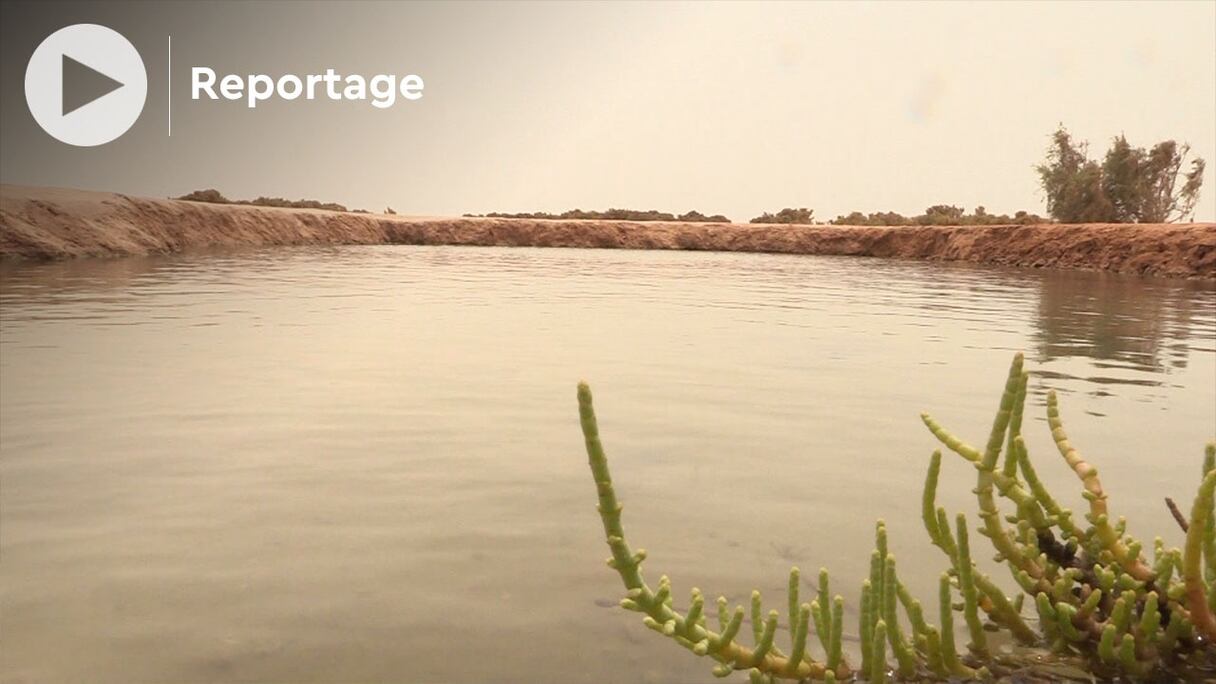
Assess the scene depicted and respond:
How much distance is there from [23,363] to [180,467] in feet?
11.1

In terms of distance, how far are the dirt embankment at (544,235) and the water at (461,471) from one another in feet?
42.5

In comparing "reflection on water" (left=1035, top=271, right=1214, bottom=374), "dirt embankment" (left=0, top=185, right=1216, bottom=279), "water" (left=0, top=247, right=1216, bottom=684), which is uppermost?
"dirt embankment" (left=0, top=185, right=1216, bottom=279)

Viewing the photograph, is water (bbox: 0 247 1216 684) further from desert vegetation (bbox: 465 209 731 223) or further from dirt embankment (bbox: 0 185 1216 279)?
desert vegetation (bbox: 465 209 731 223)

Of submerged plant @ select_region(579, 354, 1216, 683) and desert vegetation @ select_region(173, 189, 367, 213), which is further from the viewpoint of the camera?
desert vegetation @ select_region(173, 189, 367, 213)

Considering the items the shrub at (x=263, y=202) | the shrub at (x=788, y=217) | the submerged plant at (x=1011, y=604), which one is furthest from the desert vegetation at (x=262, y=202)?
the submerged plant at (x=1011, y=604)

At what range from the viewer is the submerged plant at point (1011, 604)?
1.80 meters

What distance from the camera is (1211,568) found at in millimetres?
2035

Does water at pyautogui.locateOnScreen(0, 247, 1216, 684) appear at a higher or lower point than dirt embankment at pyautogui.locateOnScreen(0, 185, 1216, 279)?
lower

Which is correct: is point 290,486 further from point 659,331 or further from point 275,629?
point 659,331

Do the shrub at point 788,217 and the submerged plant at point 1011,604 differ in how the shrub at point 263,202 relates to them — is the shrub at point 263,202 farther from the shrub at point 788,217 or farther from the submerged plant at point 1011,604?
the submerged plant at point 1011,604

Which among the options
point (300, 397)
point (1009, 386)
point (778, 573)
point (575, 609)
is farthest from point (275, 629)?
point (300, 397)

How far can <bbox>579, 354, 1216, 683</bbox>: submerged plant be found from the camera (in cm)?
180

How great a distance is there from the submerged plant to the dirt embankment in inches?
816

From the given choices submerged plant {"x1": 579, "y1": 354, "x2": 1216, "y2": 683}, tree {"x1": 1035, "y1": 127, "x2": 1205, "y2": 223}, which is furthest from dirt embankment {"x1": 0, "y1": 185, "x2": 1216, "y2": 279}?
submerged plant {"x1": 579, "y1": 354, "x2": 1216, "y2": 683}
